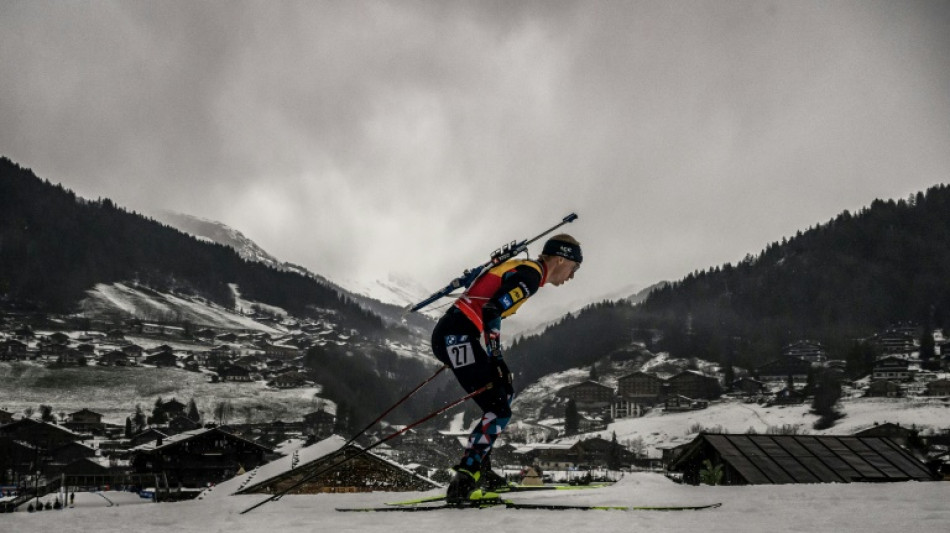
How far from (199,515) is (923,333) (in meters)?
148

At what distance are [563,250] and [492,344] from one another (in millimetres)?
1390

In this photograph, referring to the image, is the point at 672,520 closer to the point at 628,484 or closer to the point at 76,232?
the point at 628,484

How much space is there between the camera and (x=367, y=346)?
17838 cm

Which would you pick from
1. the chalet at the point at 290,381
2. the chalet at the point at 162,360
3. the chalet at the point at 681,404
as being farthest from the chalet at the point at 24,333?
the chalet at the point at 681,404

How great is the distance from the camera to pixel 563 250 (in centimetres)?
696

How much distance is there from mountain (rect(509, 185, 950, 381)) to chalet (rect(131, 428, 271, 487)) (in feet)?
376

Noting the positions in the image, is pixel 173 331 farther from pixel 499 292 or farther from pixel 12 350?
pixel 499 292

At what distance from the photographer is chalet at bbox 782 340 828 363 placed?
132625 millimetres

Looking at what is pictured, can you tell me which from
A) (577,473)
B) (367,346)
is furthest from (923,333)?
(367,346)

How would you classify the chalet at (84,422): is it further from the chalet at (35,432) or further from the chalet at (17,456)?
the chalet at (17,456)

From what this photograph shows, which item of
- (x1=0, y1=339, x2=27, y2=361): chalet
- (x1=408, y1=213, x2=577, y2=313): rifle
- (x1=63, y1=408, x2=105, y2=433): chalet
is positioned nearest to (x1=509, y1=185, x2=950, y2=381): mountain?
(x1=63, y1=408, x2=105, y2=433): chalet

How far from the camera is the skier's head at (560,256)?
697cm

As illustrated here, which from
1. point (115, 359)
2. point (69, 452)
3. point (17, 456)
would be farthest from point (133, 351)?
point (69, 452)

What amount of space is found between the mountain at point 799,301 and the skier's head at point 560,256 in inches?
5339
